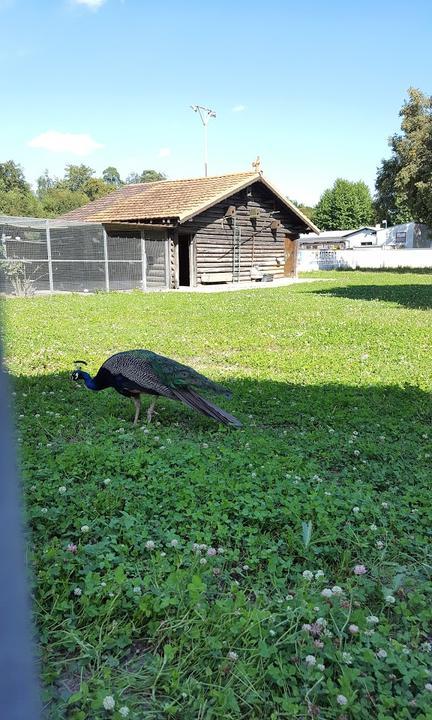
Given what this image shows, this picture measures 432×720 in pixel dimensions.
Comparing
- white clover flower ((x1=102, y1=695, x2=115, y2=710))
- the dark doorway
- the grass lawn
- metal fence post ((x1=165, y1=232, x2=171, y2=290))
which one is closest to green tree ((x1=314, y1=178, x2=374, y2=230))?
the dark doorway

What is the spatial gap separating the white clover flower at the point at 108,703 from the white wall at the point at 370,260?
150ft

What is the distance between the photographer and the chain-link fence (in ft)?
61.6

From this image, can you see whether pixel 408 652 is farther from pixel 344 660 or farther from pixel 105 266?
pixel 105 266

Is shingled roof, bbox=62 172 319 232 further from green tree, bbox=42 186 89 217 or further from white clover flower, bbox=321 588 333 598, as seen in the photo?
green tree, bbox=42 186 89 217

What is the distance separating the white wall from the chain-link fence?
25329 mm

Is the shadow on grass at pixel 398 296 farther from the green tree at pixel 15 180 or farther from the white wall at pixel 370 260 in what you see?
the green tree at pixel 15 180

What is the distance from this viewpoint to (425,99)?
1544 inches

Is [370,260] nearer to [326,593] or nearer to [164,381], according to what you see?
[164,381]

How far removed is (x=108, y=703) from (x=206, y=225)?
23.7 m

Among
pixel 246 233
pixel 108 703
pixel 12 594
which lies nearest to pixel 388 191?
pixel 246 233

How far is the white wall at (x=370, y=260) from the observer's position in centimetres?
4709

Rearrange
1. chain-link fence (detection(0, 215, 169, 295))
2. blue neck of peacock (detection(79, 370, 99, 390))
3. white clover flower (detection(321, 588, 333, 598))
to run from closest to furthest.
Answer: white clover flower (detection(321, 588, 333, 598)), blue neck of peacock (detection(79, 370, 99, 390)), chain-link fence (detection(0, 215, 169, 295))

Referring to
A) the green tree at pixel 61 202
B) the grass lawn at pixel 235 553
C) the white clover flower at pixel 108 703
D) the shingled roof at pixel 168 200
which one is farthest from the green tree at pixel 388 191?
the white clover flower at pixel 108 703

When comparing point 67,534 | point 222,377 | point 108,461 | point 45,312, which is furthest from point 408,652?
point 45,312
